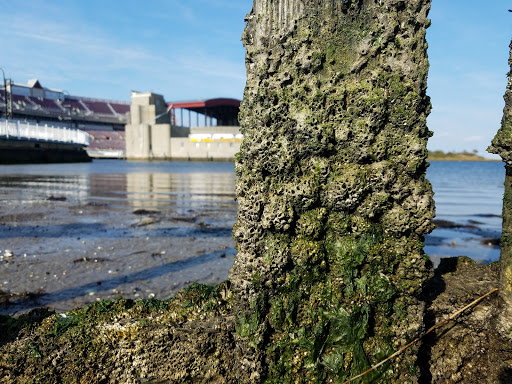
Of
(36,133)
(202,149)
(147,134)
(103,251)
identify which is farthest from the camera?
(147,134)

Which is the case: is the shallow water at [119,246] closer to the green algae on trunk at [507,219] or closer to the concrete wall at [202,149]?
the green algae on trunk at [507,219]

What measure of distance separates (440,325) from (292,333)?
104cm

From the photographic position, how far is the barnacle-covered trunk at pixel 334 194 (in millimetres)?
2303

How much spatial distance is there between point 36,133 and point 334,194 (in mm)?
57364

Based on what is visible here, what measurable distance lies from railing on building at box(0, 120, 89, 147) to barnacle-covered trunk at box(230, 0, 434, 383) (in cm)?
5293

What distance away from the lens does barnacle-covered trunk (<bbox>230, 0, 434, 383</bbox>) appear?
2.30 m

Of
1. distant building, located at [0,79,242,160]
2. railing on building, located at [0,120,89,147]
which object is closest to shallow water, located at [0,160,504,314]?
railing on building, located at [0,120,89,147]

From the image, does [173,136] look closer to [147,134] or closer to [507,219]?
[147,134]

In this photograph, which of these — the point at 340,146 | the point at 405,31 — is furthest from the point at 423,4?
the point at 340,146

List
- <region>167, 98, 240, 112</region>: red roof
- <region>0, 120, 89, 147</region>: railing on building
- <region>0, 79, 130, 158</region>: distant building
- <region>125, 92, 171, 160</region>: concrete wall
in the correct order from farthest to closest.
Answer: <region>0, 79, 130, 158</region>: distant building
<region>167, 98, 240, 112</region>: red roof
<region>125, 92, 171, 160</region>: concrete wall
<region>0, 120, 89, 147</region>: railing on building

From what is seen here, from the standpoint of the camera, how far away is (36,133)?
50.4 meters

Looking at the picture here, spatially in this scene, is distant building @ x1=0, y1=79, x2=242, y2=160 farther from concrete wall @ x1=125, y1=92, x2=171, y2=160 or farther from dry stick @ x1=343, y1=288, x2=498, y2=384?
dry stick @ x1=343, y1=288, x2=498, y2=384

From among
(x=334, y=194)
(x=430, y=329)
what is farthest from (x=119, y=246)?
(x=430, y=329)

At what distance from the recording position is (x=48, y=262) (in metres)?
6.15
